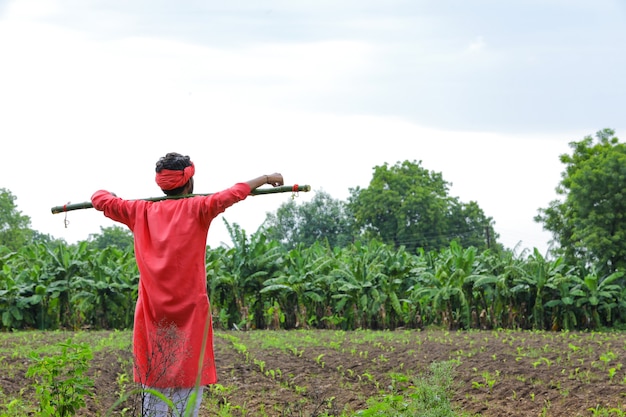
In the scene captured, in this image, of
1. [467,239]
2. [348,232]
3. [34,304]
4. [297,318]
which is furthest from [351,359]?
[348,232]

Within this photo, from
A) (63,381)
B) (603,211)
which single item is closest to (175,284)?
(63,381)

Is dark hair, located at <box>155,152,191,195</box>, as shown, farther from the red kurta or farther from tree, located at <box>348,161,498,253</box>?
tree, located at <box>348,161,498,253</box>

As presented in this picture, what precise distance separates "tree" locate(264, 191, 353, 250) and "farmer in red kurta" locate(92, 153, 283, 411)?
65175 mm

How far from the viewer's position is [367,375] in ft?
26.7

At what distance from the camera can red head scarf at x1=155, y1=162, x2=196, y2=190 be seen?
430cm

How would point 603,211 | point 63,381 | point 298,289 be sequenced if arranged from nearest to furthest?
point 63,381 → point 298,289 → point 603,211

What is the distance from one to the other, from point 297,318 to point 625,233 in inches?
465

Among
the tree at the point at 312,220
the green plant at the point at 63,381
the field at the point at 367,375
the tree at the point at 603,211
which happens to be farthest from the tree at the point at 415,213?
the green plant at the point at 63,381

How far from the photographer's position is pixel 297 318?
15.9 metres

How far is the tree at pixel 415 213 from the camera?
197 ft

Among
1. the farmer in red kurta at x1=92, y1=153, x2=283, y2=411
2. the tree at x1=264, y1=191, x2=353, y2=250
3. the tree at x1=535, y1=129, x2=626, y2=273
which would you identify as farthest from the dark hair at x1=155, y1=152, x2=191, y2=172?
the tree at x1=264, y1=191, x2=353, y2=250

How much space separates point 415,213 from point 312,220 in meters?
12.5

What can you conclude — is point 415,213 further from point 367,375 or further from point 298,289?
point 367,375

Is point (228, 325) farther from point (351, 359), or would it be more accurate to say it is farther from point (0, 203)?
point (0, 203)
